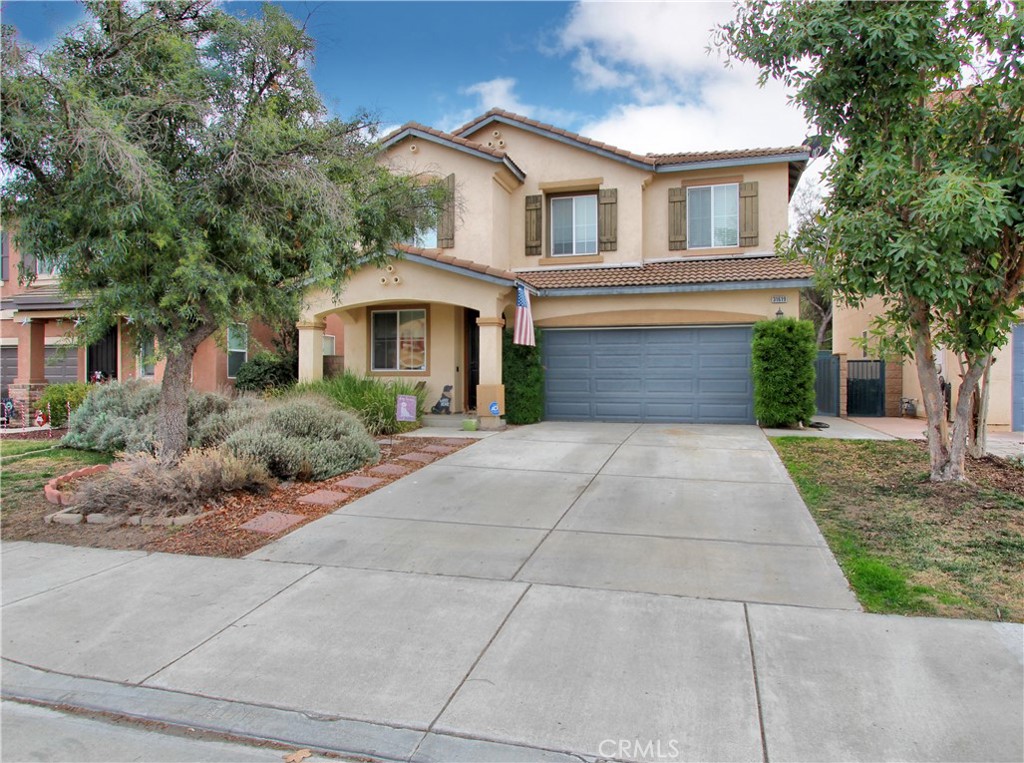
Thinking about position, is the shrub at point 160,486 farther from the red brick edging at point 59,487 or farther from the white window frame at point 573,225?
the white window frame at point 573,225

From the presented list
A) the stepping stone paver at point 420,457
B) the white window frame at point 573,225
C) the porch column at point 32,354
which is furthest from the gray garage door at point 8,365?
the white window frame at point 573,225

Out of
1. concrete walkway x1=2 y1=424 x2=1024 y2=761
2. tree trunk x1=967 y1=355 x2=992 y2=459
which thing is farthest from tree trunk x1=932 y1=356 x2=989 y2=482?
concrete walkway x1=2 y1=424 x2=1024 y2=761

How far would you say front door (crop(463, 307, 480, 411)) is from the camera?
55.3ft

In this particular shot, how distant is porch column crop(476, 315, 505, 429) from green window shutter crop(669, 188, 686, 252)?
18.3 ft

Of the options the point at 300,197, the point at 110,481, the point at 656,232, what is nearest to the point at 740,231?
the point at 656,232

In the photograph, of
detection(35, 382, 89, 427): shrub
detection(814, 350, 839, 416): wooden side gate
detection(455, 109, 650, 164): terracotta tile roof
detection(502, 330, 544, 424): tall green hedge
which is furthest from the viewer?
detection(814, 350, 839, 416): wooden side gate

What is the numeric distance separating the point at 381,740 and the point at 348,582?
85.0 inches

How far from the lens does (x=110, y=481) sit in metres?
7.52

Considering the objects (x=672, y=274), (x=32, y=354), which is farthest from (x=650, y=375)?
(x=32, y=354)

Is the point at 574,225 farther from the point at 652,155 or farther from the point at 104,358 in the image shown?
the point at 104,358

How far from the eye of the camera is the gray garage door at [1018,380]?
46.0 ft

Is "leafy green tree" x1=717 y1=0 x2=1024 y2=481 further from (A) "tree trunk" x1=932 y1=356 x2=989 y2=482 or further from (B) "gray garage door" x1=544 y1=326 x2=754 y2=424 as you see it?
(B) "gray garage door" x1=544 y1=326 x2=754 y2=424

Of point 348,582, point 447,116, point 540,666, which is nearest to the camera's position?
point 540,666

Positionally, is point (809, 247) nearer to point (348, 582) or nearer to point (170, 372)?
point (348, 582)
